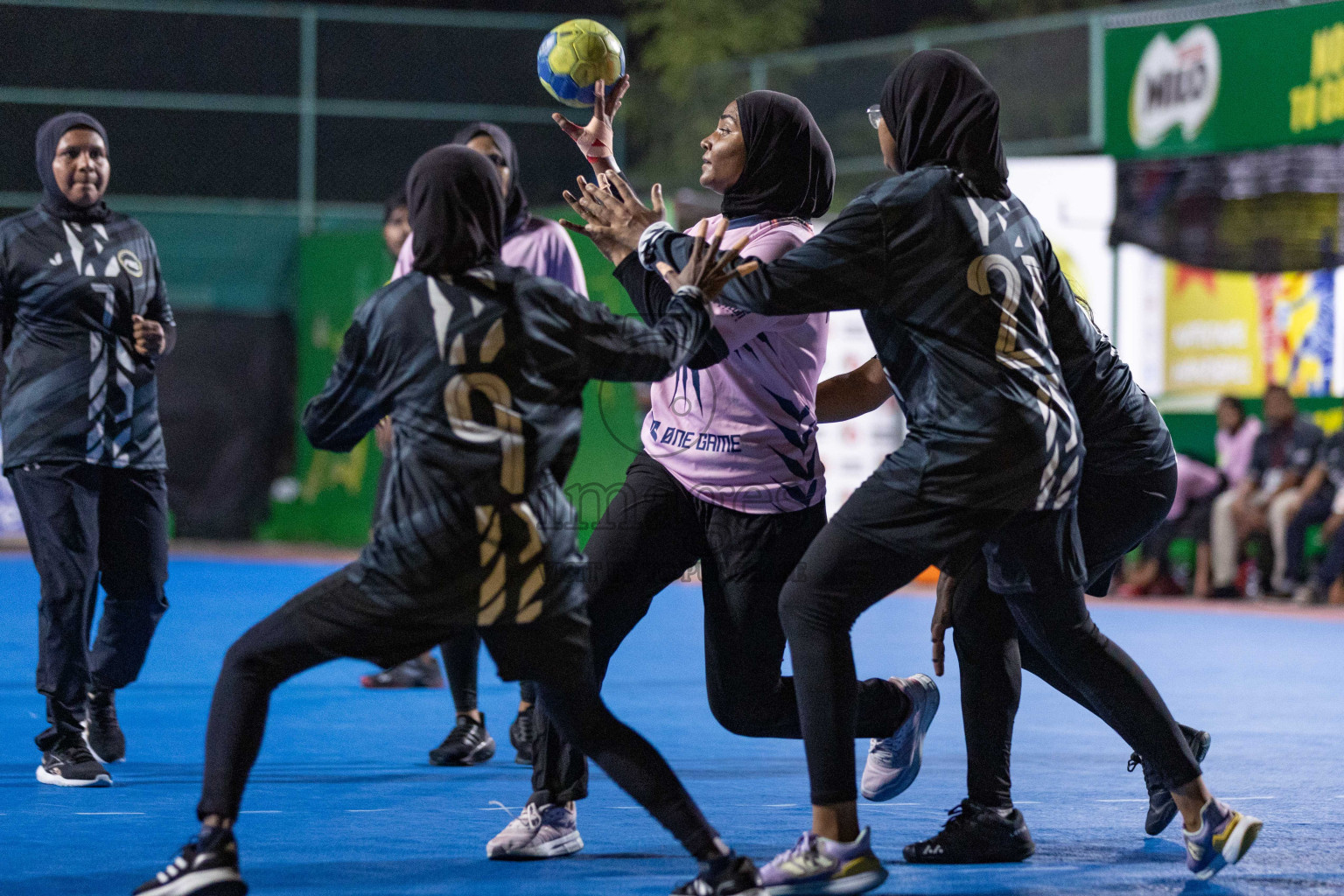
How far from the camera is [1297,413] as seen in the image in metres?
13.4

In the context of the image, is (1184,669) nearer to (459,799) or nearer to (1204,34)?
(459,799)

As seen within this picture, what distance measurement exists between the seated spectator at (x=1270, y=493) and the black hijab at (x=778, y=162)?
957 cm

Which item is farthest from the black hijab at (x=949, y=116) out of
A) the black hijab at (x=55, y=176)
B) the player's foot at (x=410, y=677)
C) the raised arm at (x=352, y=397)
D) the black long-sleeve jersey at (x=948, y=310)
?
the player's foot at (x=410, y=677)

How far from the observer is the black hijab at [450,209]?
3.72 metres

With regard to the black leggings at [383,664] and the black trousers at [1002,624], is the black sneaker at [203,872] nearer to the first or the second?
the black leggings at [383,664]

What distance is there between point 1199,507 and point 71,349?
10.0 m

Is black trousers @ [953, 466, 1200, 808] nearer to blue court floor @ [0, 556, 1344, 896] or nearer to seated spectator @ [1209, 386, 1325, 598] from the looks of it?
blue court floor @ [0, 556, 1344, 896]

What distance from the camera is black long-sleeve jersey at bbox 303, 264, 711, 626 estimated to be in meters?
3.67

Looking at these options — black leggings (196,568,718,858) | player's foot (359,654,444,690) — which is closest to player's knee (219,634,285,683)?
black leggings (196,568,718,858)

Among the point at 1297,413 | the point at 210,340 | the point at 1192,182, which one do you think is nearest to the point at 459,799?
the point at 1297,413

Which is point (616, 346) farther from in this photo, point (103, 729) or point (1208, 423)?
point (1208, 423)

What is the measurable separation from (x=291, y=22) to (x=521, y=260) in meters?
A: 15.3

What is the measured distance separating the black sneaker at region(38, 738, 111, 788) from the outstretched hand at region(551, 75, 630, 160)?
2.59 meters

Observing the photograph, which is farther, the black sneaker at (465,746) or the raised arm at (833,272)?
the black sneaker at (465,746)
